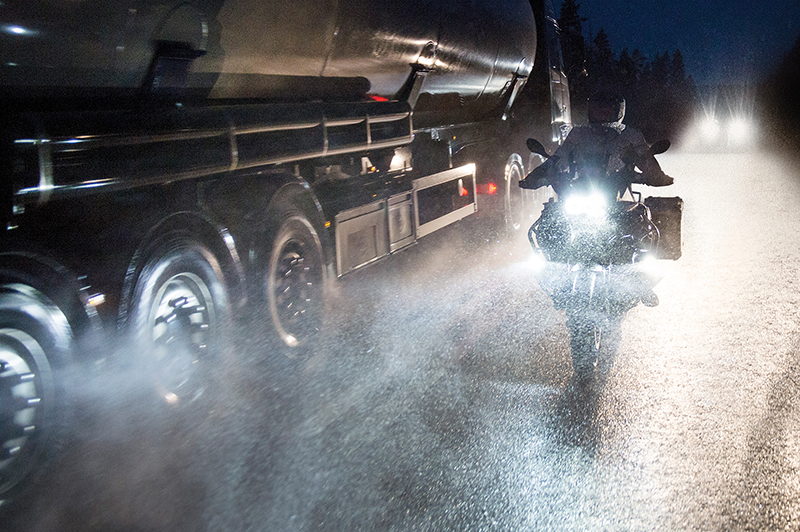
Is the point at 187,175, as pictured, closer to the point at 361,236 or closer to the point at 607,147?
the point at 361,236

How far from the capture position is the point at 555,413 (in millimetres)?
4520

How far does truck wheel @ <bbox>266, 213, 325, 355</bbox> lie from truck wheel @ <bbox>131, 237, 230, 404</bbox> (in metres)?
0.71

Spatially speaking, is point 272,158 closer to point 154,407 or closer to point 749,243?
point 154,407

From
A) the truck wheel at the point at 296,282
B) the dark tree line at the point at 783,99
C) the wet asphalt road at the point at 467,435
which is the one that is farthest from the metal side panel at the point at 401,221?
the dark tree line at the point at 783,99

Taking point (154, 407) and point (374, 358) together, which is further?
point (374, 358)

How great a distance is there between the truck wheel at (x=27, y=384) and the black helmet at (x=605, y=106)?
468cm

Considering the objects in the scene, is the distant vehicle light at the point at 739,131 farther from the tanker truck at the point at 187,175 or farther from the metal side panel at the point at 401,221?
the tanker truck at the point at 187,175

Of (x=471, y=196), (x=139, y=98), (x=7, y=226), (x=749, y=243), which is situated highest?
(x=139, y=98)

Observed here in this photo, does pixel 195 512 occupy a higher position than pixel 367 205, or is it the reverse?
pixel 367 205

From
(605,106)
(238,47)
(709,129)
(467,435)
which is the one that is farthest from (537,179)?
(709,129)

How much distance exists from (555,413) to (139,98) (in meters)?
3.03

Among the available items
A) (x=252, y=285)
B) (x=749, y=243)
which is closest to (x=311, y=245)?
(x=252, y=285)

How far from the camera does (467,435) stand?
13.9 feet

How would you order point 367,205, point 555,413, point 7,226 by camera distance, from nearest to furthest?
1. point 7,226
2. point 555,413
3. point 367,205
